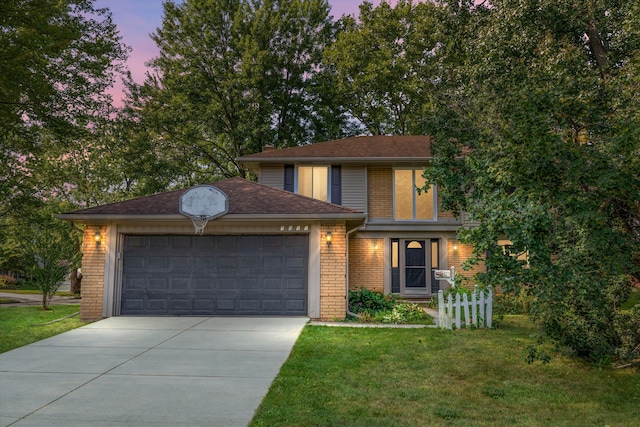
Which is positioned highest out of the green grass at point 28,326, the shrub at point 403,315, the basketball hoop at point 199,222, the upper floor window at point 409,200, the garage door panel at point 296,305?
the upper floor window at point 409,200

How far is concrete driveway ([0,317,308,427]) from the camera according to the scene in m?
5.02

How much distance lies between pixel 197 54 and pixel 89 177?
10252mm

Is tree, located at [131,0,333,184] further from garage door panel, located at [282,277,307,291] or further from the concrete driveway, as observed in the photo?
the concrete driveway

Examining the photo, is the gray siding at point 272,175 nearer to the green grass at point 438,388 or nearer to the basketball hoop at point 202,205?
the basketball hoop at point 202,205

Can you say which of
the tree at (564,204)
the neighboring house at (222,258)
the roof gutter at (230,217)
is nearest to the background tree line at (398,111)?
the tree at (564,204)

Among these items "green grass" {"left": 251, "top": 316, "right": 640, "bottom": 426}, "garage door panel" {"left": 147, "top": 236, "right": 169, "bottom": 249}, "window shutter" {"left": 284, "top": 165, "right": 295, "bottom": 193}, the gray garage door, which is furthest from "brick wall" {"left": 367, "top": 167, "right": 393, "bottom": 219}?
"green grass" {"left": 251, "top": 316, "right": 640, "bottom": 426}

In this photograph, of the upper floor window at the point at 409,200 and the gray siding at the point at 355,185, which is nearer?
the gray siding at the point at 355,185

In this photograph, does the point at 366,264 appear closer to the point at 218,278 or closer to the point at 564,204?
the point at 218,278

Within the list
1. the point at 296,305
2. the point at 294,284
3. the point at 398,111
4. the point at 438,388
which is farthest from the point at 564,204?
the point at 398,111

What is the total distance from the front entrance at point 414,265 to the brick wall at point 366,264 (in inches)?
24.5

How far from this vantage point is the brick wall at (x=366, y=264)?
17.3 m

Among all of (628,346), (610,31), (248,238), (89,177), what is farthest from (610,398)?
(89,177)

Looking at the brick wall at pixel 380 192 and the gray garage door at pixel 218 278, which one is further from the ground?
the brick wall at pixel 380 192

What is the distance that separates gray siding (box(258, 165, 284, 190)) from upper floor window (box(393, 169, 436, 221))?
15.5 feet
